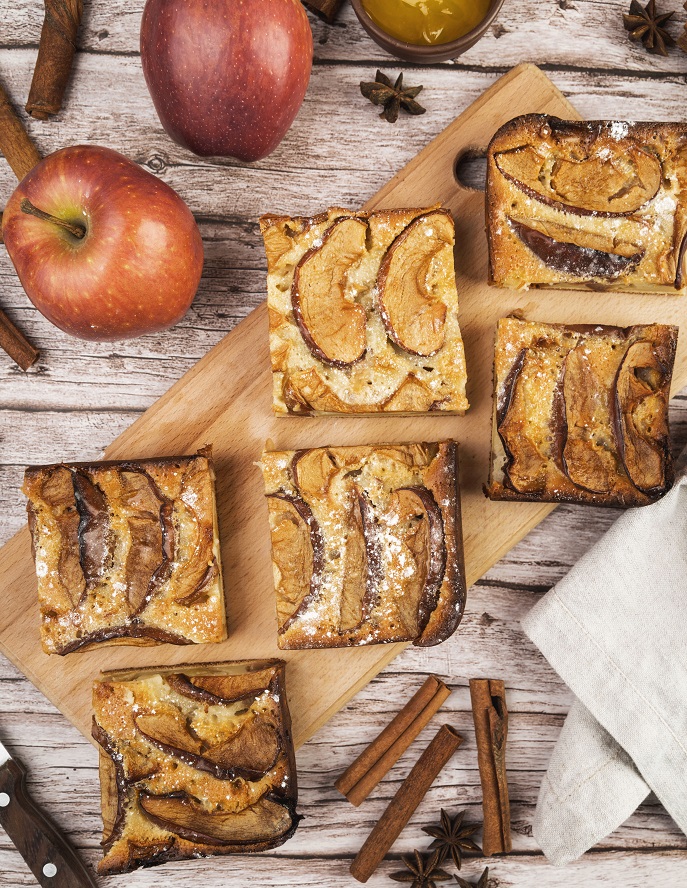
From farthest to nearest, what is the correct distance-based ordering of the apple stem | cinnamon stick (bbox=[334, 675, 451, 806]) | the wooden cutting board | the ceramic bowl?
1. cinnamon stick (bbox=[334, 675, 451, 806])
2. the wooden cutting board
3. the ceramic bowl
4. the apple stem

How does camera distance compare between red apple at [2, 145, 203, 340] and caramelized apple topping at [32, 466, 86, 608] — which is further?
caramelized apple topping at [32, 466, 86, 608]

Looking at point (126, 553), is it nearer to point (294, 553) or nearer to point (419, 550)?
point (294, 553)

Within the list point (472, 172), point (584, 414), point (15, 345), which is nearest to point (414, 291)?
point (472, 172)

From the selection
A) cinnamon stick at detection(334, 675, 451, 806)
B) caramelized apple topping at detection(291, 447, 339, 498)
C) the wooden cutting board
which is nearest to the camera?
caramelized apple topping at detection(291, 447, 339, 498)

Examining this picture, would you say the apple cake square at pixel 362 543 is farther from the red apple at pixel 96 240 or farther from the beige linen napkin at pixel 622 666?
the red apple at pixel 96 240

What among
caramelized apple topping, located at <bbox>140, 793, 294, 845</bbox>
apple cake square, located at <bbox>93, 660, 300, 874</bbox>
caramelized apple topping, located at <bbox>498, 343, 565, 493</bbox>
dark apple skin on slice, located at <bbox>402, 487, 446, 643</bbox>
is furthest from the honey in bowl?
caramelized apple topping, located at <bbox>140, 793, 294, 845</bbox>

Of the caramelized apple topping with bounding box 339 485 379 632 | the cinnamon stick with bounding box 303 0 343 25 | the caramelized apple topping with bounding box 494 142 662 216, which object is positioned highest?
the cinnamon stick with bounding box 303 0 343 25

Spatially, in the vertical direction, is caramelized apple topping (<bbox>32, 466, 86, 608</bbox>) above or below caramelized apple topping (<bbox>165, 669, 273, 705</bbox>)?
above

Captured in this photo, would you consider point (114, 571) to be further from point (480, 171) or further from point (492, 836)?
point (480, 171)

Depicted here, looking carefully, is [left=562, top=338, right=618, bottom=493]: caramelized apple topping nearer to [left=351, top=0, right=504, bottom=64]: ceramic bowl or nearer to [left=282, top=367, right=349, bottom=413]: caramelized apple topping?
[left=282, top=367, right=349, bottom=413]: caramelized apple topping
